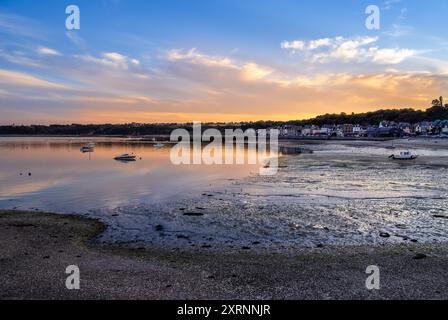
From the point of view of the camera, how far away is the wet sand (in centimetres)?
920

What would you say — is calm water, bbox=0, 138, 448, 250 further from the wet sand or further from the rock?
the rock

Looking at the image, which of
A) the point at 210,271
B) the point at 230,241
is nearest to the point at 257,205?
the point at 230,241

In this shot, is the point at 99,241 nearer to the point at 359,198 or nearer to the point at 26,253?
the point at 26,253

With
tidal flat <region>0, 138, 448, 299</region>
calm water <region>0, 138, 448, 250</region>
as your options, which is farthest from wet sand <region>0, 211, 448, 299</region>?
calm water <region>0, 138, 448, 250</region>

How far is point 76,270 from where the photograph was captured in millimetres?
10727

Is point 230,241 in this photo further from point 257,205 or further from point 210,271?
point 257,205

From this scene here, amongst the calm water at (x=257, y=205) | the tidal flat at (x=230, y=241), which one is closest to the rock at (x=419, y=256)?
the tidal flat at (x=230, y=241)

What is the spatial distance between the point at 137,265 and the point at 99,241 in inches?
162

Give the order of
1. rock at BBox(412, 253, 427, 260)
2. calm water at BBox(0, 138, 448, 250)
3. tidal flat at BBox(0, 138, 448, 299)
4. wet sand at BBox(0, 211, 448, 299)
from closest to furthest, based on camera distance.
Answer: wet sand at BBox(0, 211, 448, 299) < tidal flat at BBox(0, 138, 448, 299) < rock at BBox(412, 253, 427, 260) < calm water at BBox(0, 138, 448, 250)

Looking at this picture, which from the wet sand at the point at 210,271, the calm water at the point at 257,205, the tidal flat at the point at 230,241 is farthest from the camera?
the calm water at the point at 257,205

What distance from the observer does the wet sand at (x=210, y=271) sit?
9.20 m

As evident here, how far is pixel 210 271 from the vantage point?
10992 millimetres

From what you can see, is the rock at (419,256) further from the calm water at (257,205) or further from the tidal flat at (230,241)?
the calm water at (257,205)
